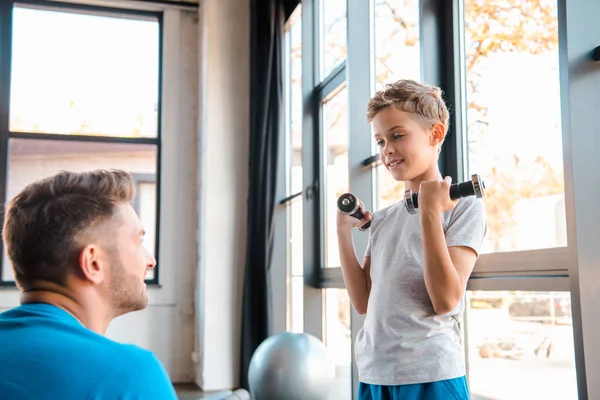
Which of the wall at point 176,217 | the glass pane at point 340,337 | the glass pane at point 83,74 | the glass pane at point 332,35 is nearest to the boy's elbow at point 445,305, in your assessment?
the glass pane at point 340,337

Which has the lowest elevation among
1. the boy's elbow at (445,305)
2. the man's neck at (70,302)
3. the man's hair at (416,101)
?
the boy's elbow at (445,305)

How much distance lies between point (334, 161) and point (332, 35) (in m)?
0.72

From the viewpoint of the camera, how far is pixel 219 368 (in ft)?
15.2

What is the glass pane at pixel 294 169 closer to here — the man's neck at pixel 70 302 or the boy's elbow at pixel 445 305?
the boy's elbow at pixel 445 305

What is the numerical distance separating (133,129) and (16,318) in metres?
4.63

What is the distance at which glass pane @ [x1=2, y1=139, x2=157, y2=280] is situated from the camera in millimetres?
5062

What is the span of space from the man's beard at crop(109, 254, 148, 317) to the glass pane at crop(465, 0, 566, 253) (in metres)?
1.15

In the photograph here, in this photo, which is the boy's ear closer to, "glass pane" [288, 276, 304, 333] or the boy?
the boy

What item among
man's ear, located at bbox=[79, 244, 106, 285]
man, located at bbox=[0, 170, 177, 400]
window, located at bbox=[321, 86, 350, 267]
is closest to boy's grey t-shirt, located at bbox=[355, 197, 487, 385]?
man, located at bbox=[0, 170, 177, 400]

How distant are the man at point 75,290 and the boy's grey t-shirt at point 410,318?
63 centimetres

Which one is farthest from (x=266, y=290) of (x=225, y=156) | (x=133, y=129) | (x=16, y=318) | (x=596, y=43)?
(x=16, y=318)

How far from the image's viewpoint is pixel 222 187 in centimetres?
477

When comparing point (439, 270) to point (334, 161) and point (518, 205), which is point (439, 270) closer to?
point (518, 205)

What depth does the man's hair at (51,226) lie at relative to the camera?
0.95 m
